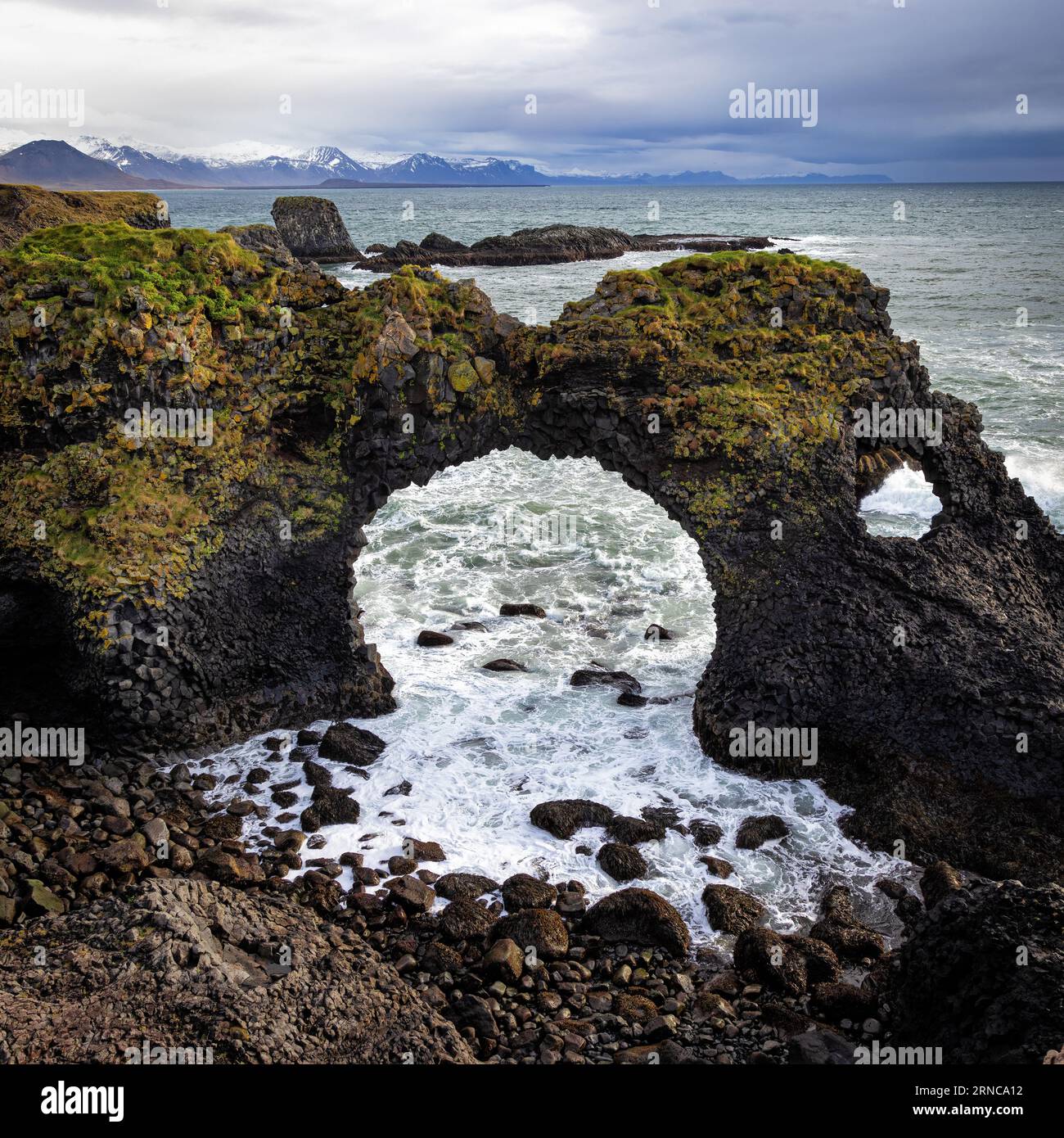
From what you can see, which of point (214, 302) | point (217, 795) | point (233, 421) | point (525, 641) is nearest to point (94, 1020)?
point (217, 795)

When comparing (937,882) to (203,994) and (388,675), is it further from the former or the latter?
(388,675)

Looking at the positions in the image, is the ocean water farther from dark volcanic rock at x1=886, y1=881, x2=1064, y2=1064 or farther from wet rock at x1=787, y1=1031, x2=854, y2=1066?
dark volcanic rock at x1=886, y1=881, x2=1064, y2=1064

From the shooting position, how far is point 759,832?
54.5 ft

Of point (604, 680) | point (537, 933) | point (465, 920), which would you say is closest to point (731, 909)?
point (537, 933)

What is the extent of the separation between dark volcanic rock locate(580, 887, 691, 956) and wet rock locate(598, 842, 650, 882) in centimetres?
93

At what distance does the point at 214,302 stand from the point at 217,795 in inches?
365

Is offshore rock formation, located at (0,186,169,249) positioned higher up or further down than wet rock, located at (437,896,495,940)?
higher up

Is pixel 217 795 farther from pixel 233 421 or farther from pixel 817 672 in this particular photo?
pixel 817 672

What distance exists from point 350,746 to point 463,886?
4625 mm

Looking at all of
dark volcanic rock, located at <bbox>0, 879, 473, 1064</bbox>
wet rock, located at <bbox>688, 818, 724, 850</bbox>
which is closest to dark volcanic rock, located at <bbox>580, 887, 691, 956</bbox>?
wet rock, located at <bbox>688, 818, 724, 850</bbox>

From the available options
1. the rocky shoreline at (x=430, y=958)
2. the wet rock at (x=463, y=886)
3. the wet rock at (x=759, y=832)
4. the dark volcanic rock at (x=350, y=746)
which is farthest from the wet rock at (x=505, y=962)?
the dark volcanic rock at (x=350, y=746)

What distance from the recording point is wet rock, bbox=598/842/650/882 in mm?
15594

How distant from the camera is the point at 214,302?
1806cm

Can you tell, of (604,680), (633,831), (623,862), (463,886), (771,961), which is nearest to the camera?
(771,961)
